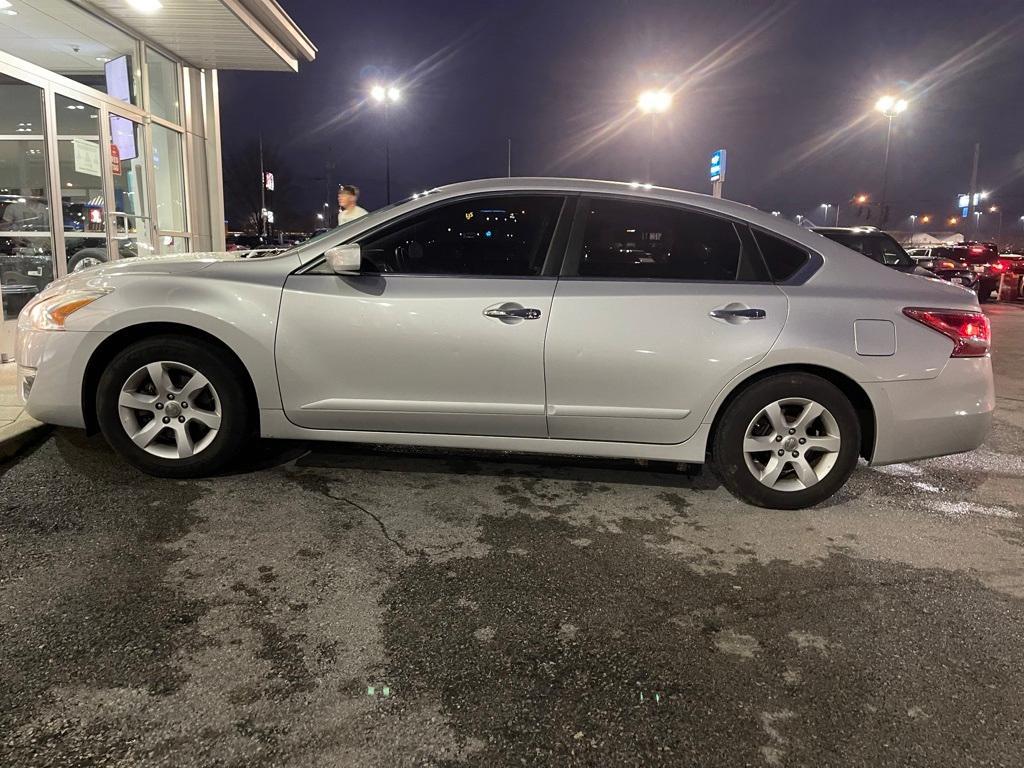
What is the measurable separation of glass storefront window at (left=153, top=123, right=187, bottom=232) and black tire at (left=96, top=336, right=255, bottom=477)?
7441mm

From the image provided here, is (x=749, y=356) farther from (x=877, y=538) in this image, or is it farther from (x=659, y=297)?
(x=877, y=538)

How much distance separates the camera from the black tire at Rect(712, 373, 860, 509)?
3.56 metres

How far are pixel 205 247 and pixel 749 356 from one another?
10.3 m

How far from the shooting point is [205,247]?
1148 cm

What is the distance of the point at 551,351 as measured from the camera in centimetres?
352

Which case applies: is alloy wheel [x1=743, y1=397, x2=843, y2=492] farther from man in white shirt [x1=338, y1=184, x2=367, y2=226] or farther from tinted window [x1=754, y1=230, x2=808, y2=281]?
man in white shirt [x1=338, y1=184, x2=367, y2=226]

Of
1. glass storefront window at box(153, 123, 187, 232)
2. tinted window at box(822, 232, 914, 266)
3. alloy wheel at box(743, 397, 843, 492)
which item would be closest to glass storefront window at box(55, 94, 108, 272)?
glass storefront window at box(153, 123, 187, 232)

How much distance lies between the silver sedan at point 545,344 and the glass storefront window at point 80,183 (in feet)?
16.1

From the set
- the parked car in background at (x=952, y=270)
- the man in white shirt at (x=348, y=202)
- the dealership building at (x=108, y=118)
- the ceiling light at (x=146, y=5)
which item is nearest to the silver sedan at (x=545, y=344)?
the man in white shirt at (x=348, y=202)

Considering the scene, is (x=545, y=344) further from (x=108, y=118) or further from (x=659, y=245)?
(x=108, y=118)

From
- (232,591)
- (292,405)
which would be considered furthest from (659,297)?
(232,591)

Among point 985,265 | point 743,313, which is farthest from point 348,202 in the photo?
point 985,265

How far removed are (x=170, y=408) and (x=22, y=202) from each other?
17.9ft

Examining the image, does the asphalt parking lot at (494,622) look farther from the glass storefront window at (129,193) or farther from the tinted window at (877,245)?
the tinted window at (877,245)
